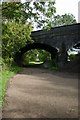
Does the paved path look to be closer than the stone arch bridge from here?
Yes

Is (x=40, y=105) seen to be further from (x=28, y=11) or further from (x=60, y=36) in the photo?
(x=60, y=36)

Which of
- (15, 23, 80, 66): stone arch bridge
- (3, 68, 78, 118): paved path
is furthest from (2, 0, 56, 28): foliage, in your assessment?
(15, 23, 80, 66): stone arch bridge

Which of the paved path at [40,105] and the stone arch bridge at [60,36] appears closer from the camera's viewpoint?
the paved path at [40,105]

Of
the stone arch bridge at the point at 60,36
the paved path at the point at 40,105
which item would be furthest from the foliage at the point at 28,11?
the stone arch bridge at the point at 60,36

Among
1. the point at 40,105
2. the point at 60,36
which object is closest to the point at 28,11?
the point at 40,105

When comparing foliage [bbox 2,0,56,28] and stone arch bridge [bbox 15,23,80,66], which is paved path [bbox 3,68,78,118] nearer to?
foliage [bbox 2,0,56,28]

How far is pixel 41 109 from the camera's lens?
6160 millimetres

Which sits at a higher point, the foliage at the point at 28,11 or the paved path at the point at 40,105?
the foliage at the point at 28,11

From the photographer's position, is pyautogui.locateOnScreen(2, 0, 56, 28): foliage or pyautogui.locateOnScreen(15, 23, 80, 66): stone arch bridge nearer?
pyautogui.locateOnScreen(2, 0, 56, 28): foliage

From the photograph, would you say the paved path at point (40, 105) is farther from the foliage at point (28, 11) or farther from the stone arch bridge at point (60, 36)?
the stone arch bridge at point (60, 36)

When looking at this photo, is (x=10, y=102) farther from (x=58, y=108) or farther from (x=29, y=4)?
(x=29, y=4)

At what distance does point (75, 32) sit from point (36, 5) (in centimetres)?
1680

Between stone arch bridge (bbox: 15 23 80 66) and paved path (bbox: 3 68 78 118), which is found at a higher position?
stone arch bridge (bbox: 15 23 80 66)

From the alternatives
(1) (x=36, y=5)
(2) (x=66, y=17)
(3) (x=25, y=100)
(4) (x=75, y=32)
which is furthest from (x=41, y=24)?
(2) (x=66, y=17)
